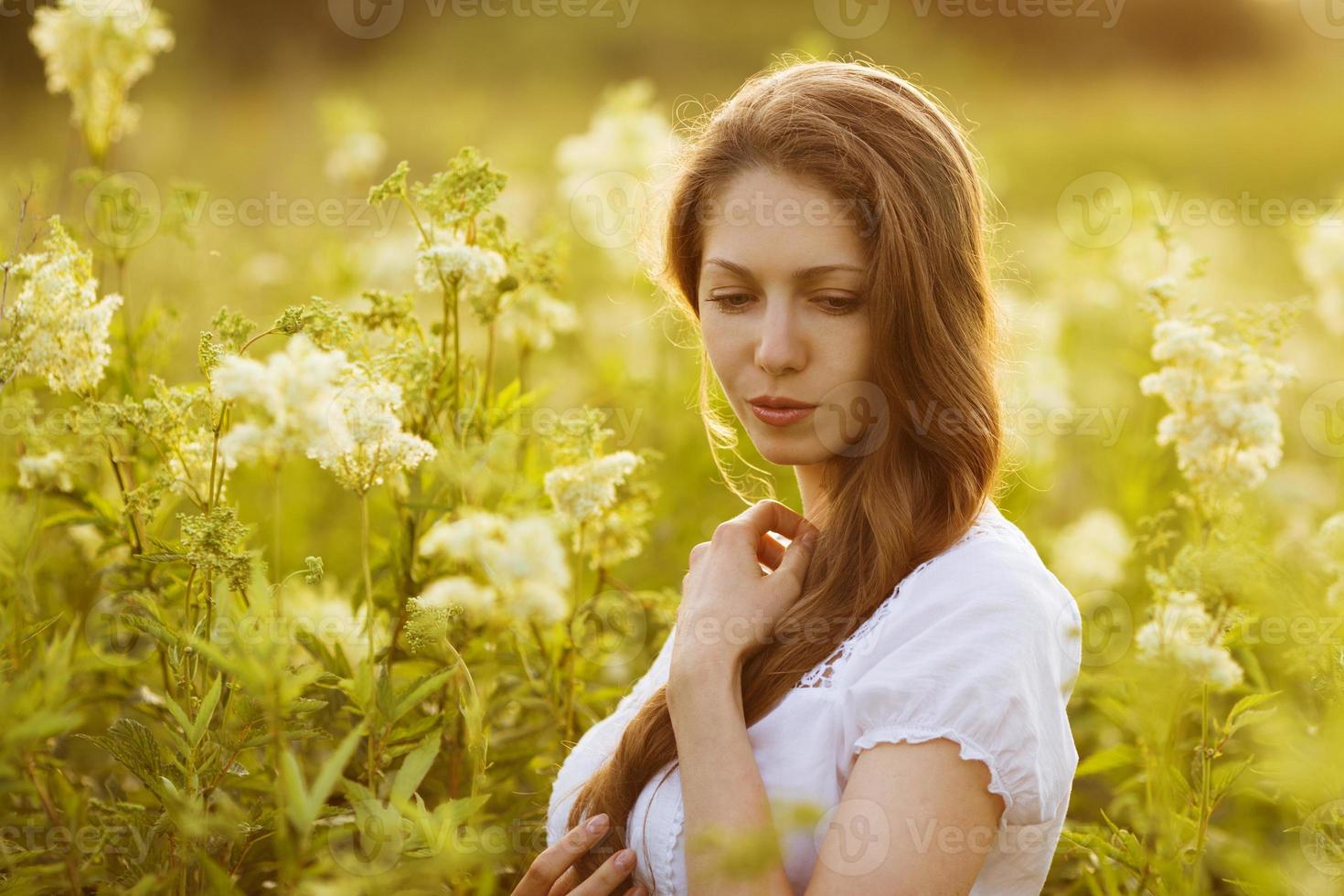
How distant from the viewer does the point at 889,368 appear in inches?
65.7

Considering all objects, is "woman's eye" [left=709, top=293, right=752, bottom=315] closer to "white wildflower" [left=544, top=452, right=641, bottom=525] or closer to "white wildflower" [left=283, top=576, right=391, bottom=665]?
"white wildflower" [left=544, top=452, right=641, bottom=525]

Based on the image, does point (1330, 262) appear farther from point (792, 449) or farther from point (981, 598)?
point (981, 598)

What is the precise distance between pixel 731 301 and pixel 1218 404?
0.91 meters

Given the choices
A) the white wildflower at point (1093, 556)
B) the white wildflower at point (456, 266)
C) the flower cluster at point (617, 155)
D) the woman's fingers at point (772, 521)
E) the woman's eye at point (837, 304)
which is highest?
the flower cluster at point (617, 155)

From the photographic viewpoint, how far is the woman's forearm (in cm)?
138

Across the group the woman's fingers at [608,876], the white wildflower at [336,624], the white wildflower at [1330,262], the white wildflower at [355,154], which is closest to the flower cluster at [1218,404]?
the woman's fingers at [608,876]

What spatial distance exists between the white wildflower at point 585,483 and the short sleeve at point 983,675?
0.56 meters

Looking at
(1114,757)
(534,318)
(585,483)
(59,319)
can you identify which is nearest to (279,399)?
(59,319)

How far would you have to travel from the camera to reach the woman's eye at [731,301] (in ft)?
5.72

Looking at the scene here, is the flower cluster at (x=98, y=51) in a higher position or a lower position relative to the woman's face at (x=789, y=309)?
higher

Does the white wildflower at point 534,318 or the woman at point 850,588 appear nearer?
the woman at point 850,588

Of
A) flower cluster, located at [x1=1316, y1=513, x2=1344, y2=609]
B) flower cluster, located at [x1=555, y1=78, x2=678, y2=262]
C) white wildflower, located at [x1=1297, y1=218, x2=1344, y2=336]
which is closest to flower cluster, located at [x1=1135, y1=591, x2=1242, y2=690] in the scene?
flower cluster, located at [x1=1316, y1=513, x2=1344, y2=609]

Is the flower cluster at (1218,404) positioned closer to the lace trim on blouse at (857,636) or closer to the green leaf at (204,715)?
the lace trim on blouse at (857,636)

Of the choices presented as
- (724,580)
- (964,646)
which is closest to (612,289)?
(724,580)
